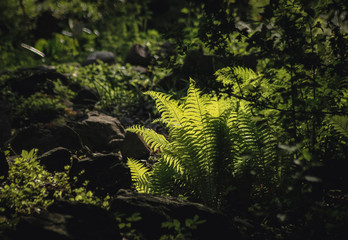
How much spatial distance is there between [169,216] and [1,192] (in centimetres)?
134

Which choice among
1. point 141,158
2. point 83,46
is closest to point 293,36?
point 141,158

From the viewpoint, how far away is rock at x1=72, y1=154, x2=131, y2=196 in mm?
2734

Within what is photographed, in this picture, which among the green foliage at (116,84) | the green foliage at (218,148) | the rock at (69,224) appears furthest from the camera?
the green foliage at (116,84)

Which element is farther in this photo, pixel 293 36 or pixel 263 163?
pixel 263 163

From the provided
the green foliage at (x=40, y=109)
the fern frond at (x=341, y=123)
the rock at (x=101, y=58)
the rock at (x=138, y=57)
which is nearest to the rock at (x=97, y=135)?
the green foliage at (x=40, y=109)

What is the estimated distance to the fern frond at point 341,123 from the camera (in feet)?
7.39

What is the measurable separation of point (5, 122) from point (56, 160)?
6.82 feet

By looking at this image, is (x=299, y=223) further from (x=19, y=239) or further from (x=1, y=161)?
(x=1, y=161)

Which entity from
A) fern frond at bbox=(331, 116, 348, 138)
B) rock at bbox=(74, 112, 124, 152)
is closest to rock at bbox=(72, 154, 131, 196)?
rock at bbox=(74, 112, 124, 152)

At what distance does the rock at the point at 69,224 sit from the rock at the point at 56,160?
44.8 inches

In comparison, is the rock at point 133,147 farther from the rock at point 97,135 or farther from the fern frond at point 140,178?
the fern frond at point 140,178

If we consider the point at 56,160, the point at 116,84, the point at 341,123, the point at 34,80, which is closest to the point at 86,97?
the point at 116,84

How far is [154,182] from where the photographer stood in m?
2.59

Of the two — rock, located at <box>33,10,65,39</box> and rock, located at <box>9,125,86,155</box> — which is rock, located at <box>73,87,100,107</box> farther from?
rock, located at <box>33,10,65,39</box>
